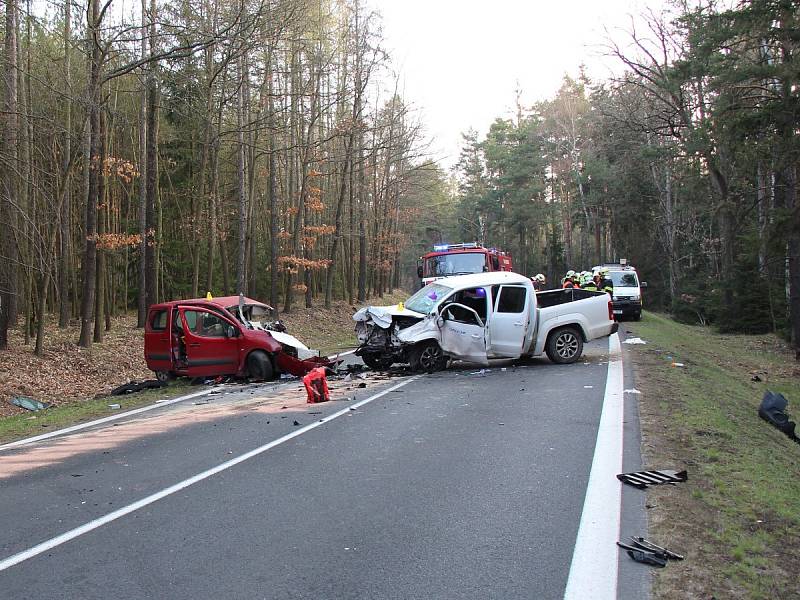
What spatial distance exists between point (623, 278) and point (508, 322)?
17475 millimetres

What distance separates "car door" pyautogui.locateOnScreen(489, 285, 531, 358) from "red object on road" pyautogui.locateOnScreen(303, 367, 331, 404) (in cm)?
456

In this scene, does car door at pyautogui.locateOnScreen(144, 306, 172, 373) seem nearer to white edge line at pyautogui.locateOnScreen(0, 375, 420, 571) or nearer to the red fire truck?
white edge line at pyautogui.locateOnScreen(0, 375, 420, 571)

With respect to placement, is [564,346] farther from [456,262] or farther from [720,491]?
[456,262]

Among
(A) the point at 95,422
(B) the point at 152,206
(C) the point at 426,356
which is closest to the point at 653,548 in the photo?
(A) the point at 95,422

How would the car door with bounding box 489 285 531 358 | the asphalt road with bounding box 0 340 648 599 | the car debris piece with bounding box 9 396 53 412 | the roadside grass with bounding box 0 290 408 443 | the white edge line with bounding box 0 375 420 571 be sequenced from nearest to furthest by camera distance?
the asphalt road with bounding box 0 340 648 599 → the white edge line with bounding box 0 375 420 571 → the roadside grass with bounding box 0 290 408 443 → the car debris piece with bounding box 9 396 53 412 → the car door with bounding box 489 285 531 358

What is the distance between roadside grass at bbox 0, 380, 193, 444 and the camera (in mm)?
10359

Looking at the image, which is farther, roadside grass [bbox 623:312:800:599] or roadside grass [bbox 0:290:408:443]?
roadside grass [bbox 0:290:408:443]

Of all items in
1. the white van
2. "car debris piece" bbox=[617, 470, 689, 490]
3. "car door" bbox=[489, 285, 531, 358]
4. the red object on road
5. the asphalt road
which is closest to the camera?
the asphalt road

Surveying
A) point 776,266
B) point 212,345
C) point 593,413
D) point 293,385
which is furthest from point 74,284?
point 776,266

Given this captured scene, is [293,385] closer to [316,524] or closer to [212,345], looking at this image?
[212,345]

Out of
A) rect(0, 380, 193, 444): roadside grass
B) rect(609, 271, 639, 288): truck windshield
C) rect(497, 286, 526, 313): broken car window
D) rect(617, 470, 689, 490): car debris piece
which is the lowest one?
rect(0, 380, 193, 444): roadside grass

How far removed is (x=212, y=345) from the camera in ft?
46.7

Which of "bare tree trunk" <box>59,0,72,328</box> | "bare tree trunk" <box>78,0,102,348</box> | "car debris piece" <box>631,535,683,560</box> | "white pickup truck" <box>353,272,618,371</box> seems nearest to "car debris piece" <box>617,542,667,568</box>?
"car debris piece" <box>631,535,683,560</box>

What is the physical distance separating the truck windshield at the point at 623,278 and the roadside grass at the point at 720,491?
16.4 meters
